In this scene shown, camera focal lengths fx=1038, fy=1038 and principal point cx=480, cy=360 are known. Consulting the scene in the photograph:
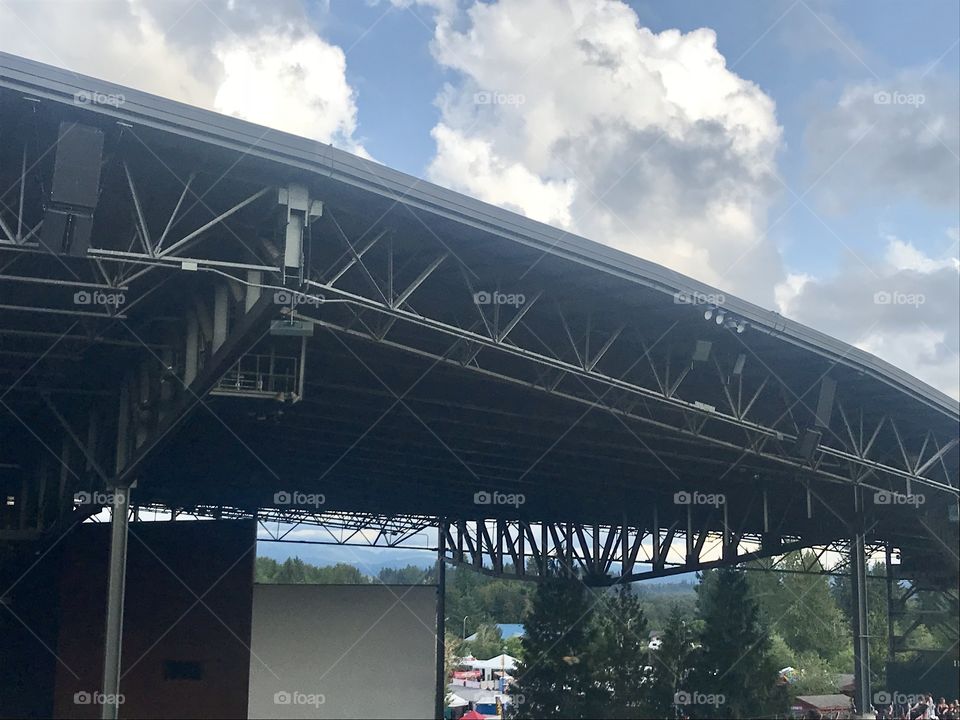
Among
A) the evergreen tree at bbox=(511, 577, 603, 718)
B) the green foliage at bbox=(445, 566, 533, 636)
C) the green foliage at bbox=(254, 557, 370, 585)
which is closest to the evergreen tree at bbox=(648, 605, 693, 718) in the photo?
the evergreen tree at bbox=(511, 577, 603, 718)

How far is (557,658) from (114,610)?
67.2ft

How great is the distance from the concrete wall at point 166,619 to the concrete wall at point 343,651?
172 centimetres

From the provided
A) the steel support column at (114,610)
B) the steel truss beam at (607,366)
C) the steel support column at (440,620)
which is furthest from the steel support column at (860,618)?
the steel support column at (114,610)

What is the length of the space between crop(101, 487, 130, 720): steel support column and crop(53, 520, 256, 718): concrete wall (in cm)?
1053

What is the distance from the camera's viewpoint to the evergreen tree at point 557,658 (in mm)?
34125

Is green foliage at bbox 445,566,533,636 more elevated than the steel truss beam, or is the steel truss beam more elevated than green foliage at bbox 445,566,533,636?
the steel truss beam

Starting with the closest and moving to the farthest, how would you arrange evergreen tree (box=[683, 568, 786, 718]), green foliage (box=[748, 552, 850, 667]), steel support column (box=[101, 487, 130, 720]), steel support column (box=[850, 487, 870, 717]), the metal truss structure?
the metal truss structure < steel support column (box=[101, 487, 130, 720]) < steel support column (box=[850, 487, 870, 717]) < evergreen tree (box=[683, 568, 786, 718]) < green foliage (box=[748, 552, 850, 667])

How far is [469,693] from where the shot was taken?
69.6 metres

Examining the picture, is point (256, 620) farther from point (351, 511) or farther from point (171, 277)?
point (171, 277)

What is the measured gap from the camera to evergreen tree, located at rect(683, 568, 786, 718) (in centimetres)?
3155

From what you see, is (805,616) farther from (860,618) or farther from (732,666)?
(860,618)

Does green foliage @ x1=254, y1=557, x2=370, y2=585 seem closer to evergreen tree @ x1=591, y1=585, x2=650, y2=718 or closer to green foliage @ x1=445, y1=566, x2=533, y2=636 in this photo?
green foliage @ x1=445, y1=566, x2=533, y2=636

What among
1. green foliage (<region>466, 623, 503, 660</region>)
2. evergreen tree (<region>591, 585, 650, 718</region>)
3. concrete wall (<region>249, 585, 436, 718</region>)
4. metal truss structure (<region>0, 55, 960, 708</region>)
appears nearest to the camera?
metal truss structure (<region>0, 55, 960, 708</region>)

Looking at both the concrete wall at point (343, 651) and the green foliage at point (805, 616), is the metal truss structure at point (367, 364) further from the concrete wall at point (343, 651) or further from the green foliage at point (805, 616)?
the green foliage at point (805, 616)
